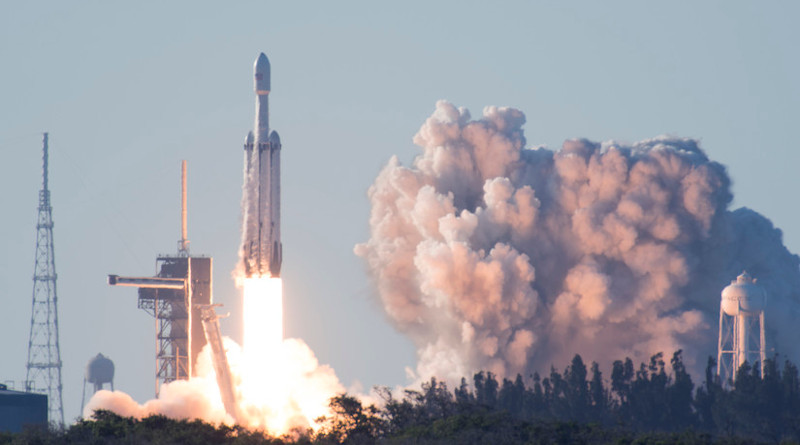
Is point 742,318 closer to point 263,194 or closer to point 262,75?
point 263,194

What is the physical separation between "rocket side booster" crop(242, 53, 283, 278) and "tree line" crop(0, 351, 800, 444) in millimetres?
13449

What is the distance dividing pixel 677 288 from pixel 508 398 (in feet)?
101

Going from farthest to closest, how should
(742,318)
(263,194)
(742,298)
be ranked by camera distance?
(742,318)
(742,298)
(263,194)

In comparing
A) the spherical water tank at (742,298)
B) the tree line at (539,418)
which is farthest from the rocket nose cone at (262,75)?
the spherical water tank at (742,298)

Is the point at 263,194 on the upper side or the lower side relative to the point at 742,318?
upper

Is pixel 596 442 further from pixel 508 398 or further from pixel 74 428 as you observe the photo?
pixel 508 398

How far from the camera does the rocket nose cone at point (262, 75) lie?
477 ft

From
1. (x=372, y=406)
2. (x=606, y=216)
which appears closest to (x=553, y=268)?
(x=606, y=216)

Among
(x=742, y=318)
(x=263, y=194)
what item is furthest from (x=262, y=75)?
(x=742, y=318)

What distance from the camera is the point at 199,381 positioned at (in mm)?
155000

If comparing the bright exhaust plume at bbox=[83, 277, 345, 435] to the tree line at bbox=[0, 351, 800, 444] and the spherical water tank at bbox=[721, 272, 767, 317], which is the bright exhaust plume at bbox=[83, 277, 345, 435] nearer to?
the tree line at bbox=[0, 351, 800, 444]

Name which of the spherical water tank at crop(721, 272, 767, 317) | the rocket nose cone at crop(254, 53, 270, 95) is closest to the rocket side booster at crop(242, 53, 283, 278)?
the rocket nose cone at crop(254, 53, 270, 95)

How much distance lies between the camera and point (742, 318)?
193125 mm

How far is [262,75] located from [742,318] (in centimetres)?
6652
